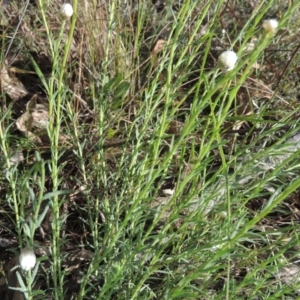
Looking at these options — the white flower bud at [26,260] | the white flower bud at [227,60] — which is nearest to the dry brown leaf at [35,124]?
the white flower bud at [26,260]

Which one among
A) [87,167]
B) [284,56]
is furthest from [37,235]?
[284,56]

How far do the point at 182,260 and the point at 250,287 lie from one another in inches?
10.5

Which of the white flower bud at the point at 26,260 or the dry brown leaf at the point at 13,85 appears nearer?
the white flower bud at the point at 26,260

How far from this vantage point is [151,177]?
3.04ft

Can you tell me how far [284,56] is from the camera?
1830mm

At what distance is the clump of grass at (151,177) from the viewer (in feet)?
2.99

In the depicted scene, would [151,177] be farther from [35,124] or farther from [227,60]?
[35,124]

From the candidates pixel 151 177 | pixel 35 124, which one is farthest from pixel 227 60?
pixel 35 124

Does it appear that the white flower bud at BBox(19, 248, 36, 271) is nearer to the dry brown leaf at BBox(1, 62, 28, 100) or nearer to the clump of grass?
the clump of grass

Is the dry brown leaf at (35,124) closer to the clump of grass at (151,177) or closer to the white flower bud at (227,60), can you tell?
the clump of grass at (151,177)

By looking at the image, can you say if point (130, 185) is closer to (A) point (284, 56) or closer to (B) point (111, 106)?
(B) point (111, 106)

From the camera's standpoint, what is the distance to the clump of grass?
2.99 feet

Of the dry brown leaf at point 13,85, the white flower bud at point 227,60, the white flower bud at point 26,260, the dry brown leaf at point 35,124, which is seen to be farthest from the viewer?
the dry brown leaf at point 13,85

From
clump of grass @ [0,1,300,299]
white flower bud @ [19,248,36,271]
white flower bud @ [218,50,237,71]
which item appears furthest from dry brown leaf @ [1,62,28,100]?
white flower bud @ [218,50,237,71]
